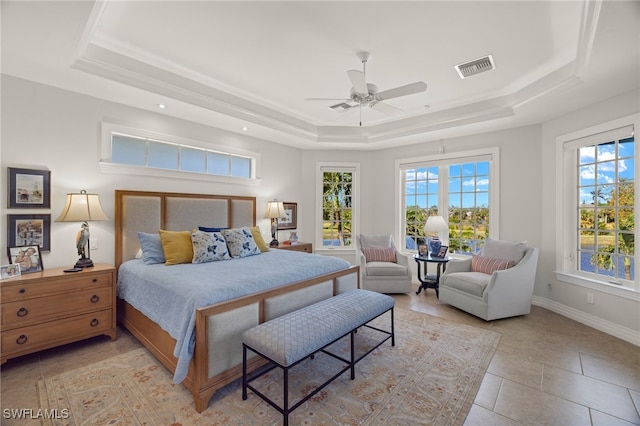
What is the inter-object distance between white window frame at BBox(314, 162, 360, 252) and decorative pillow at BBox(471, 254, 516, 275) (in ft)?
7.38

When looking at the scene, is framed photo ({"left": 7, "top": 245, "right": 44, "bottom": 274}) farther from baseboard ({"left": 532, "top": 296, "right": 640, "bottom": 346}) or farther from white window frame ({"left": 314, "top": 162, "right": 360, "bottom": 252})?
baseboard ({"left": 532, "top": 296, "right": 640, "bottom": 346})

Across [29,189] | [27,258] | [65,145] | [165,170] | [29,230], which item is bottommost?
[27,258]

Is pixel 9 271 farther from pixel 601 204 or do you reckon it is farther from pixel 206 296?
pixel 601 204

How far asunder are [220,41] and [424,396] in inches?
134

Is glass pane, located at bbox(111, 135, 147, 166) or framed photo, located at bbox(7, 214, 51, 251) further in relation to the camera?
glass pane, located at bbox(111, 135, 147, 166)

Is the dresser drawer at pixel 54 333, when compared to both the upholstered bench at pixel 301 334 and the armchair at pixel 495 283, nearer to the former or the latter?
the upholstered bench at pixel 301 334

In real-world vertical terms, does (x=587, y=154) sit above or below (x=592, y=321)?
above

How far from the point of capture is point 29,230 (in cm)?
277

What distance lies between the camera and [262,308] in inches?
90.1

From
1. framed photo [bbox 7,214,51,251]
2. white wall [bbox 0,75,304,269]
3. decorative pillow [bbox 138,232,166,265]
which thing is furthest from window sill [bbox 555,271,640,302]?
framed photo [bbox 7,214,51,251]

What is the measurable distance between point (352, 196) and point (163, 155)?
341 cm

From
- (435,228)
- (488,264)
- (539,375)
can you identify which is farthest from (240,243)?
(488,264)

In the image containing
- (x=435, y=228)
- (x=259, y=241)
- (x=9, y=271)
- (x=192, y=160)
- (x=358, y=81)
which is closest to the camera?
(x=9, y=271)

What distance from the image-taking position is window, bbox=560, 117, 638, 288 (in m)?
3.13
